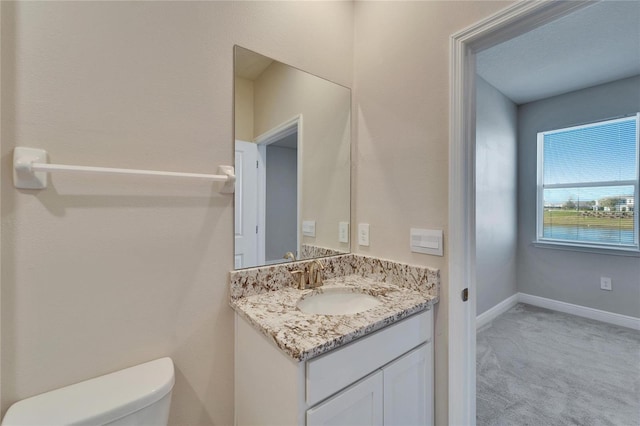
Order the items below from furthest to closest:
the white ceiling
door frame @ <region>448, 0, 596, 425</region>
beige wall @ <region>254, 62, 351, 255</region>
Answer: the white ceiling, beige wall @ <region>254, 62, 351, 255</region>, door frame @ <region>448, 0, 596, 425</region>

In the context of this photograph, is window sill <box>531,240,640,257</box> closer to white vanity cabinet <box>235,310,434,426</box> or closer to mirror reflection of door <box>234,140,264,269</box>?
white vanity cabinet <box>235,310,434,426</box>

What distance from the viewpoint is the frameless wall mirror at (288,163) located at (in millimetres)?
1208

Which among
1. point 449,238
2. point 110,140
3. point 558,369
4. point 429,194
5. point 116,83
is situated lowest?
point 558,369

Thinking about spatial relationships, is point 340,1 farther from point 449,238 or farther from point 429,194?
point 449,238

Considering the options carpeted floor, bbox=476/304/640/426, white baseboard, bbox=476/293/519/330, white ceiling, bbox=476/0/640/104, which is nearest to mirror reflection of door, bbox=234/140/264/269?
carpeted floor, bbox=476/304/640/426

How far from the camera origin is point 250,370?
103cm

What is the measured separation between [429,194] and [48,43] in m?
1.45

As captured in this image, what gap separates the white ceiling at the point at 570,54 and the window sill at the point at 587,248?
5.62 ft

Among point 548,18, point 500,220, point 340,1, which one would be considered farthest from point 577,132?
point 340,1

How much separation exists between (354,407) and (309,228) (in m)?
0.83

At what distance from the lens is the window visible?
9.00 ft

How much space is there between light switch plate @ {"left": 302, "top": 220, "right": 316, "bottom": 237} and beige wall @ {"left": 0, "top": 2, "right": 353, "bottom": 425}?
435mm

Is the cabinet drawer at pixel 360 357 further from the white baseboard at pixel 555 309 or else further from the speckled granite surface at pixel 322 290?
the white baseboard at pixel 555 309

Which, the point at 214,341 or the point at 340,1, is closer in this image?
the point at 214,341
